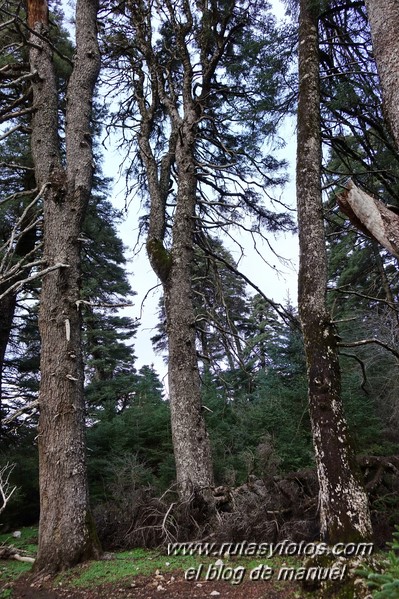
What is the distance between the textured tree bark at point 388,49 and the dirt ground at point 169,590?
3.94m

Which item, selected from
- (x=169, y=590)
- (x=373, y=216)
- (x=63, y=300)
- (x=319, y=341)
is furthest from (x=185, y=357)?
(x=373, y=216)

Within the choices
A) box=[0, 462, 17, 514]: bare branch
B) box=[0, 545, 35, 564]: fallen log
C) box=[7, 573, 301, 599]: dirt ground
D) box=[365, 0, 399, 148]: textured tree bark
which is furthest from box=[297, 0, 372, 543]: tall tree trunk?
box=[0, 545, 35, 564]: fallen log

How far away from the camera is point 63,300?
195 inches

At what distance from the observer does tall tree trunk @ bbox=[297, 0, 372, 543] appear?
3.44 meters

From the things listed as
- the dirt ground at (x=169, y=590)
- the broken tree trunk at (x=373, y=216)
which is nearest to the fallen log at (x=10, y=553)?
the dirt ground at (x=169, y=590)

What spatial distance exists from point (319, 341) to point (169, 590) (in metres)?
2.69

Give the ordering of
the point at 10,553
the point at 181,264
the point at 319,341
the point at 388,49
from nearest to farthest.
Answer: the point at 388,49
the point at 319,341
the point at 10,553
the point at 181,264

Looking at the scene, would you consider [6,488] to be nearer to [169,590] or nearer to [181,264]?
[169,590]

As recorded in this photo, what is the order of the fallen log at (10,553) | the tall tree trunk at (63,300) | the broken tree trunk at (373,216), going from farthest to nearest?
the fallen log at (10,553)
the tall tree trunk at (63,300)
the broken tree trunk at (373,216)

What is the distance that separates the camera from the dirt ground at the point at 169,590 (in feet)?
10.4

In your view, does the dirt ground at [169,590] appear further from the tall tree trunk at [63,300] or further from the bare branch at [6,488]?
the bare branch at [6,488]

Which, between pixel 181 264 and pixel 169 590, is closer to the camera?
pixel 169 590

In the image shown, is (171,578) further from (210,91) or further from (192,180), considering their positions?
(210,91)

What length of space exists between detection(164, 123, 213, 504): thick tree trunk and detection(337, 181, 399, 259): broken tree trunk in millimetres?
3735
